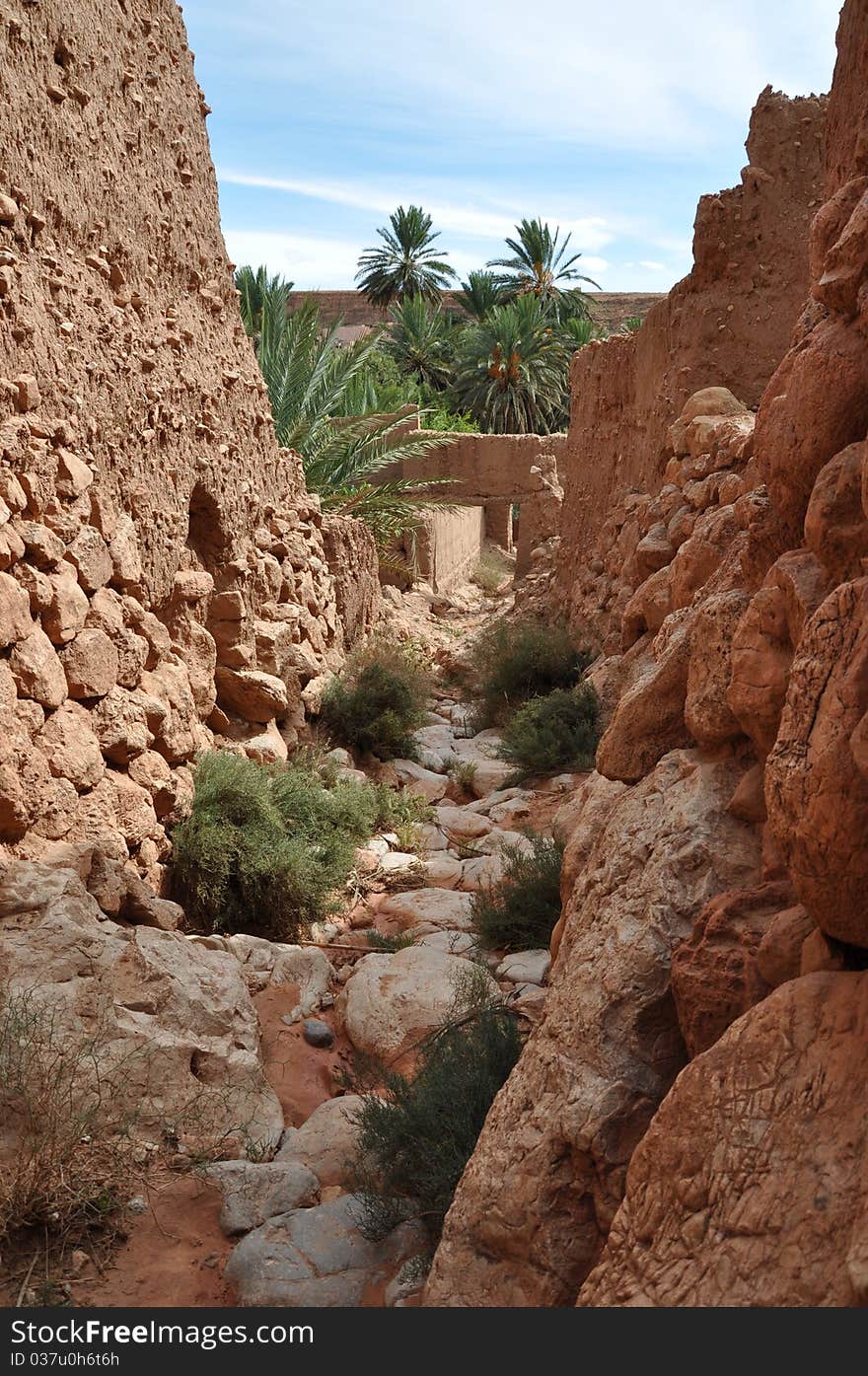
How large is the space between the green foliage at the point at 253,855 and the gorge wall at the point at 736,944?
2225 mm

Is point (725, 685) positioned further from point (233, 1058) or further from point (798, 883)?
point (233, 1058)

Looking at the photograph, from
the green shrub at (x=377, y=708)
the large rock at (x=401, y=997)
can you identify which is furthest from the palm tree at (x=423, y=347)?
the large rock at (x=401, y=997)

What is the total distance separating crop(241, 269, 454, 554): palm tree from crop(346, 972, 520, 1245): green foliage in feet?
26.2

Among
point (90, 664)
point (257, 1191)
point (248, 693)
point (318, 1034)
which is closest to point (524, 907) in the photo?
point (318, 1034)

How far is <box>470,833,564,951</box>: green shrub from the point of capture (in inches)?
197

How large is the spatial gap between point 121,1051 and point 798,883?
2.54 metres

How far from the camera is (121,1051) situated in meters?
3.66

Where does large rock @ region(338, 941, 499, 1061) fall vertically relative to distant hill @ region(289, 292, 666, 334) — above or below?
below

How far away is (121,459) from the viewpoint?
18.2 feet

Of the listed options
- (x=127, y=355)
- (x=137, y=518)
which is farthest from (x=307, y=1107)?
(x=127, y=355)

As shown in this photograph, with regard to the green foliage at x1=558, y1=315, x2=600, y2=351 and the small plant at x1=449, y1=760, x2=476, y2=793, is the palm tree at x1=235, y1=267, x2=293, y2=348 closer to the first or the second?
the small plant at x1=449, y1=760, x2=476, y2=793

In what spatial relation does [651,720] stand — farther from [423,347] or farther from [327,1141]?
[423,347]

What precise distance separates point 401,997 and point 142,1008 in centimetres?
111

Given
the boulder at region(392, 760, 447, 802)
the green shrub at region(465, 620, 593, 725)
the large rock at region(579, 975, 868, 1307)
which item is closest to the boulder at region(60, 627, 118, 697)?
the boulder at region(392, 760, 447, 802)
